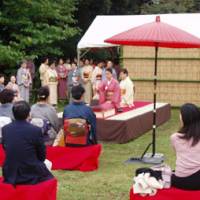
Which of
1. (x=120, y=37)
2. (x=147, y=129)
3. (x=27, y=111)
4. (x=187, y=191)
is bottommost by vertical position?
(x=147, y=129)

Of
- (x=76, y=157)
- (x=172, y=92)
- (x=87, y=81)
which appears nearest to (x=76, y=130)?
(x=76, y=157)

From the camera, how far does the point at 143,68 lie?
17984 millimetres

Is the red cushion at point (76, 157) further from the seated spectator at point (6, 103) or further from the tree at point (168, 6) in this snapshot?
the tree at point (168, 6)

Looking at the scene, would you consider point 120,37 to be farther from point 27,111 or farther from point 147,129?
point 147,129

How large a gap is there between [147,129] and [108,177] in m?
4.73

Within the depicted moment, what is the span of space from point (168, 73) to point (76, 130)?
391 inches

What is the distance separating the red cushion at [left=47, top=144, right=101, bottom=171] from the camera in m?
8.41

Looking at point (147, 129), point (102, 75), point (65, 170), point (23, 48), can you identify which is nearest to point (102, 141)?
point (147, 129)

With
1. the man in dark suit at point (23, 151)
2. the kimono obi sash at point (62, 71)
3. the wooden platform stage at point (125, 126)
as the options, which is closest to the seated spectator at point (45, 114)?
the man in dark suit at point (23, 151)

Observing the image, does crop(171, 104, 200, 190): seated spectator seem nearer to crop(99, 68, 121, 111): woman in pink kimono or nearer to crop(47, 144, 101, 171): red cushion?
crop(47, 144, 101, 171): red cushion

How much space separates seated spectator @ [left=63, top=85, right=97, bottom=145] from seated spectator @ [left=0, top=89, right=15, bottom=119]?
2.77ft

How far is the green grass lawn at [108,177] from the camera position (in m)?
7.08

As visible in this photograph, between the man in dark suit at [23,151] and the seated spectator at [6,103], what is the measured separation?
245 centimetres

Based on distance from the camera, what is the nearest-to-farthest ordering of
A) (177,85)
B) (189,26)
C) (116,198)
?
(116,198) → (189,26) → (177,85)
